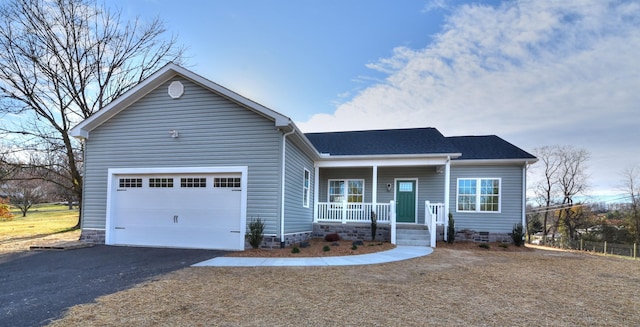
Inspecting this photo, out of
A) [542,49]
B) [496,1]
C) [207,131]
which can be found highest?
[496,1]

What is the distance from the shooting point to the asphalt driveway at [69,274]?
4.36 meters

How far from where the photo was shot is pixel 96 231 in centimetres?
1069

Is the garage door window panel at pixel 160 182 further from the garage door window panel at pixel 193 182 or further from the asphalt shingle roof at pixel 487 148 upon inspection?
the asphalt shingle roof at pixel 487 148

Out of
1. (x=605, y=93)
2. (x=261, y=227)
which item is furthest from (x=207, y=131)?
(x=605, y=93)

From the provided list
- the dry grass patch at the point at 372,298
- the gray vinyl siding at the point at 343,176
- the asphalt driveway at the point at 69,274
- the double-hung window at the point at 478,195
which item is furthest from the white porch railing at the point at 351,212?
the dry grass patch at the point at 372,298

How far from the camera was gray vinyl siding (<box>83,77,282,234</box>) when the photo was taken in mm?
9656

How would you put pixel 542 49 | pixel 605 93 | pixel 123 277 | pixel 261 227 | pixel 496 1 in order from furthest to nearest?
pixel 605 93 < pixel 542 49 < pixel 496 1 < pixel 261 227 < pixel 123 277

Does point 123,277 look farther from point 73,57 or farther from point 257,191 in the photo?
point 73,57

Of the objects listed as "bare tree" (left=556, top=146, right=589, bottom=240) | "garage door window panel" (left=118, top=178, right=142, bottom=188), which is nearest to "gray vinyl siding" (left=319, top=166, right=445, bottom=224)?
"garage door window panel" (left=118, top=178, right=142, bottom=188)

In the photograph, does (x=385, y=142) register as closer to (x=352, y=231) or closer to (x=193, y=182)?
(x=352, y=231)

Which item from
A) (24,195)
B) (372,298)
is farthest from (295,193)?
(24,195)

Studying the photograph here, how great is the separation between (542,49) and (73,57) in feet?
69.4

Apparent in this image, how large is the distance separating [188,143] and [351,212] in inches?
258

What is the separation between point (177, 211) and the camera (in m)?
10.2
